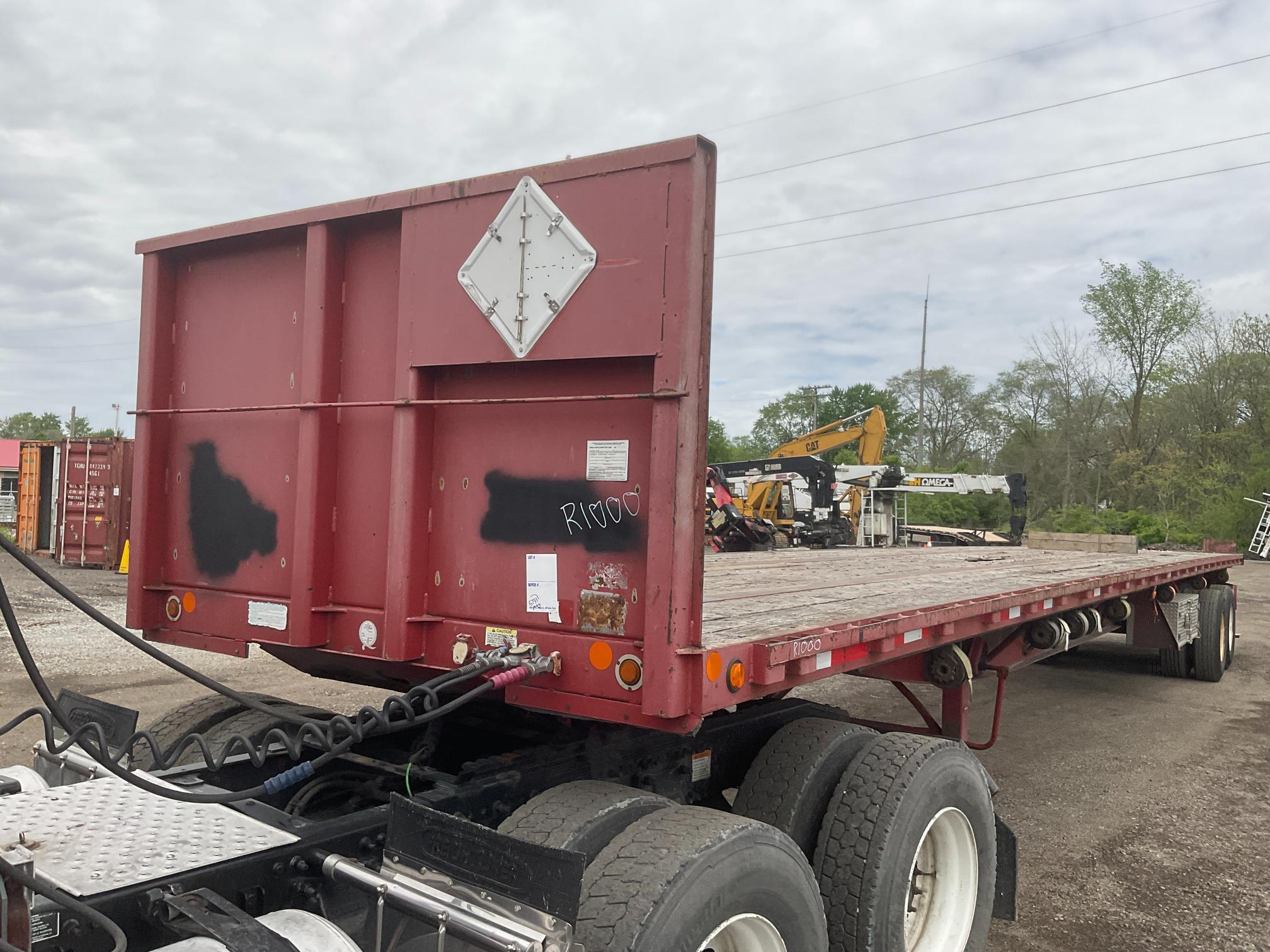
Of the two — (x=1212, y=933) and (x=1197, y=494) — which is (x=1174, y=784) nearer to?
(x=1212, y=933)

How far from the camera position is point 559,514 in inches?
107

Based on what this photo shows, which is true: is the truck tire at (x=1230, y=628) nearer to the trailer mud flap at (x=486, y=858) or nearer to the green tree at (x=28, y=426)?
the trailer mud flap at (x=486, y=858)

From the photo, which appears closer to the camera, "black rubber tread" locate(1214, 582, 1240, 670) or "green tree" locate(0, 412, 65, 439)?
"black rubber tread" locate(1214, 582, 1240, 670)

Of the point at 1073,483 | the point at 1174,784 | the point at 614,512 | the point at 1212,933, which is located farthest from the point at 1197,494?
the point at 614,512

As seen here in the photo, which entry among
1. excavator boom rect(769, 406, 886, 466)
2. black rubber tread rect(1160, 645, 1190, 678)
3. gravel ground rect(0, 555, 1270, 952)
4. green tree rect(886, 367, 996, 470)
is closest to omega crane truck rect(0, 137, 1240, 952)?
gravel ground rect(0, 555, 1270, 952)

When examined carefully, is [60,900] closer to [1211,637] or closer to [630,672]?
[630,672]

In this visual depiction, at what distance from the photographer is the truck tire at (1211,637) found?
33.2ft

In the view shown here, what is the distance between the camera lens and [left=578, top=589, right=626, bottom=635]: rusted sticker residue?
8.44 feet

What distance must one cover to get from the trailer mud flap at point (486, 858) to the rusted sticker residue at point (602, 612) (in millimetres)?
613

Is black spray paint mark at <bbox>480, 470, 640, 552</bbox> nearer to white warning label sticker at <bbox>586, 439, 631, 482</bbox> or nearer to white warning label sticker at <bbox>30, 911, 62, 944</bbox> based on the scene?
white warning label sticker at <bbox>586, 439, 631, 482</bbox>

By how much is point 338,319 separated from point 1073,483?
155 ft

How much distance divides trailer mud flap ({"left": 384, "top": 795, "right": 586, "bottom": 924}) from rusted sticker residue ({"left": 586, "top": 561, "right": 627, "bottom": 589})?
707mm

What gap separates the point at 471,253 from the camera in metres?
2.79

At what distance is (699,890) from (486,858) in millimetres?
541
